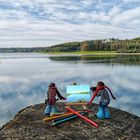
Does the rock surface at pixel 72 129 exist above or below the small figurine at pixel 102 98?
below

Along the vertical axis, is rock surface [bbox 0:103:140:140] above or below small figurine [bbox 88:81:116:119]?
below

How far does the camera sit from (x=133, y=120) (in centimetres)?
1077

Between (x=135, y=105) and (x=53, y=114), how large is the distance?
886 cm

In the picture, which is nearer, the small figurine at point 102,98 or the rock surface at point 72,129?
the rock surface at point 72,129

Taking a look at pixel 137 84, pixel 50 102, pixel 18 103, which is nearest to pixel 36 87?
pixel 18 103

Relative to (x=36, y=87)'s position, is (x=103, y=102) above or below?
above

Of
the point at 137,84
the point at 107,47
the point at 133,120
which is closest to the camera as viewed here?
the point at 133,120

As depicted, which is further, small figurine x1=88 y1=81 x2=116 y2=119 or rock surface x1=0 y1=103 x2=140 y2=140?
small figurine x1=88 y1=81 x2=116 y2=119

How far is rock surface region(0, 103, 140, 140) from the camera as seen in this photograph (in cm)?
903

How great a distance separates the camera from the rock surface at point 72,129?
9031 mm

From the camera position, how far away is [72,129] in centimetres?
970

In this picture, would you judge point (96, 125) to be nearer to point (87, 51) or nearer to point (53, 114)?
point (53, 114)

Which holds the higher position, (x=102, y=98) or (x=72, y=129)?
(x=102, y=98)

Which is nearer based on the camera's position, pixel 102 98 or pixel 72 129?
pixel 72 129
